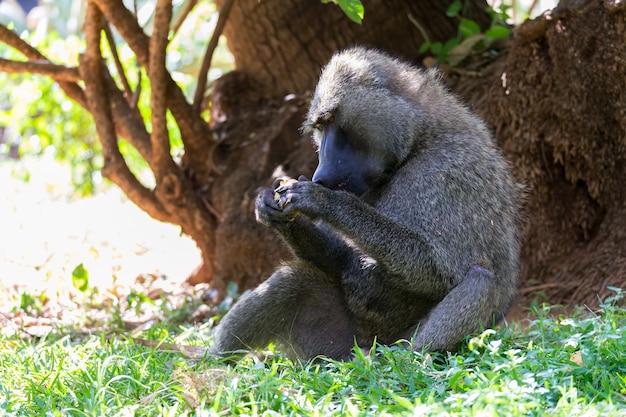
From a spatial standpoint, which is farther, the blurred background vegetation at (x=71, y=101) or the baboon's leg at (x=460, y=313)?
the blurred background vegetation at (x=71, y=101)

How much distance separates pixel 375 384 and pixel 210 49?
3298 millimetres

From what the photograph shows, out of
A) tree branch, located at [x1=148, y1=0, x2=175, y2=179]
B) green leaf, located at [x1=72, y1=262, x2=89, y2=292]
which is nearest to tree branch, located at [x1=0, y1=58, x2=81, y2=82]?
tree branch, located at [x1=148, y1=0, x2=175, y2=179]

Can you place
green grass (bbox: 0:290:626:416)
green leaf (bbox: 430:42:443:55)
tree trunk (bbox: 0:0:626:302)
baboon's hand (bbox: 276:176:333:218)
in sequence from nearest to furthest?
green grass (bbox: 0:290:626:416) → baboon's hand (bbox: 276:176:333:218) → tree trunk (bbox: 0:0:626:302) → green leaf (bbox: 430:42:443:55)

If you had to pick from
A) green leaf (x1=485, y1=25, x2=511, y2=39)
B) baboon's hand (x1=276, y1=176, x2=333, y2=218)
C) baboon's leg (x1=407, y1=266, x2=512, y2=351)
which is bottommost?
baboon's leg (x1=407, y1=266, x2=512, y2=351)

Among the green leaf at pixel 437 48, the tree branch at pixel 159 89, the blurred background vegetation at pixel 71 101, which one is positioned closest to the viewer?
the tree branch at pixel 159 89

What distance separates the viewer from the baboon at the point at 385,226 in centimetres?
298

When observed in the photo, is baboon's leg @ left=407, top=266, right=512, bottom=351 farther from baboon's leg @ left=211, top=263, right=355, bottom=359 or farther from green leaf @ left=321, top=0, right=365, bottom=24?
green leaf @ left=321, top=0, right=365, bottom=24

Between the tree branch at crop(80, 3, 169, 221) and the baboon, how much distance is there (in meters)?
2.04

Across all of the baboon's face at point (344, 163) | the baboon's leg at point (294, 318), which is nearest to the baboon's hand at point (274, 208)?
the baboon's face at point (344, 163)

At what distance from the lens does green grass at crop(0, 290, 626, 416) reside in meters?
2.13

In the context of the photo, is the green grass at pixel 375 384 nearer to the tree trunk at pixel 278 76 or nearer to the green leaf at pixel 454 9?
the tree trunk at pixel 278 76

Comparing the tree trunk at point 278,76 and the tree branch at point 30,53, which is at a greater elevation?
the tree branch at point 30,53

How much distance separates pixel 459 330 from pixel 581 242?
1.92 meters

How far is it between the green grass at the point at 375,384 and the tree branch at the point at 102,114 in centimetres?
226
